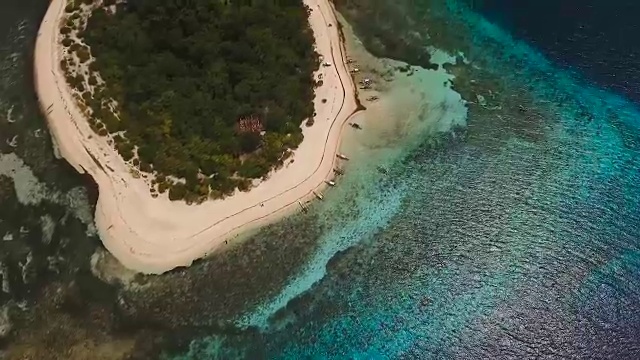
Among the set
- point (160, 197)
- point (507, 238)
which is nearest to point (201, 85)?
point (160, 197)

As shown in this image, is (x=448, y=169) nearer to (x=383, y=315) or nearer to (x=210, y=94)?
(x=383, y=315)

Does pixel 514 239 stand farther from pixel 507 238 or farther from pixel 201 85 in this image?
pixel 201 85

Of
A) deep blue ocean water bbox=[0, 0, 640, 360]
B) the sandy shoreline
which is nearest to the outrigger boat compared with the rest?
deep blue ocean water bbox=[0, 0, 640, 360]

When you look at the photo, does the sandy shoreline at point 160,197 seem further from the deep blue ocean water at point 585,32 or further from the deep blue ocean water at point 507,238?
the deep blue ocean water at point 585,32

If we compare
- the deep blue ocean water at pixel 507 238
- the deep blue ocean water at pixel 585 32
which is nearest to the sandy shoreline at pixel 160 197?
the deep blue ocean water at pixel 507 238

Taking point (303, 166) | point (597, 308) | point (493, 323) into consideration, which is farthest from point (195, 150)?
point (597, 308)

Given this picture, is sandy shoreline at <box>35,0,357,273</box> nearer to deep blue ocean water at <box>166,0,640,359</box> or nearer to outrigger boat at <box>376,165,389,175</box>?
outrigger boat at <box>376,165,389,175</box>
